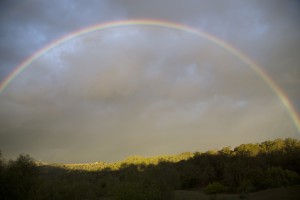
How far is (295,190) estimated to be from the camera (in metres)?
46.2

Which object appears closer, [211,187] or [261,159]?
[211,187]

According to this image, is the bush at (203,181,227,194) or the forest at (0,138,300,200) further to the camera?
the bush at (203,181,227,194)

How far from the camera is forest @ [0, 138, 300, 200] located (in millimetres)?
37250

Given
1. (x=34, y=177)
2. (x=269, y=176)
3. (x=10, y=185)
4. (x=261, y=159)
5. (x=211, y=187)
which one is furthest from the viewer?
(x=261, y=159)

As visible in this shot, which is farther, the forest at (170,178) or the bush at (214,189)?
the bush at (214,189)

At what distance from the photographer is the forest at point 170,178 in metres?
37.2

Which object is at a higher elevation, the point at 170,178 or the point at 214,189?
the point at 170,178

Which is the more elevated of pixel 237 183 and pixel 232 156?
pixel 232 156

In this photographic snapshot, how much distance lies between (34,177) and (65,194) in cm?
1894

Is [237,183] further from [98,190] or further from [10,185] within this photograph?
[10,185]

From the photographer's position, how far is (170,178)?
172 ft

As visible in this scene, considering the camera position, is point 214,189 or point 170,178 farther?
point 214,189

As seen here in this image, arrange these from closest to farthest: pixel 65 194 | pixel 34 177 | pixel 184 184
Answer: pixel 34 177, pixel 65 194, pixel 184 184

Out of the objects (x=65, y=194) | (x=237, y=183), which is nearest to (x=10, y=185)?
(x=65, y=194)
